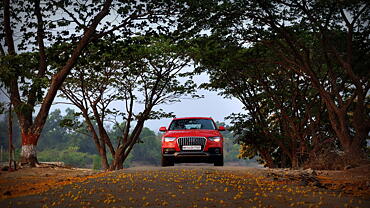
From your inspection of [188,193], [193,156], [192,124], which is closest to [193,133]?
[193,156]

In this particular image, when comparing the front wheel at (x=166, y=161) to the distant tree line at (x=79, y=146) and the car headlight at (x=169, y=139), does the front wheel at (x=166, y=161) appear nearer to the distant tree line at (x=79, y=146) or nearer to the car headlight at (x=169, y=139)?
the car headlight at (x=169, y=139)

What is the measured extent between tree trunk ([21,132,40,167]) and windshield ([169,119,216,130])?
17.1 feet

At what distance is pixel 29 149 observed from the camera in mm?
15094

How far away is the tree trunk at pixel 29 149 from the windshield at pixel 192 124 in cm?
520

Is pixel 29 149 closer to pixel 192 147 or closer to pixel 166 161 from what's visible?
pixel 166 161

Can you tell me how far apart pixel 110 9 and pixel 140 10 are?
4.16 feet

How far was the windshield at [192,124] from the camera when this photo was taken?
14.8 metres

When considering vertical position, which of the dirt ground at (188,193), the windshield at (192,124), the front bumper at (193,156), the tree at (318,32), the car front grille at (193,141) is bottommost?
the dirt ground at (188,193)

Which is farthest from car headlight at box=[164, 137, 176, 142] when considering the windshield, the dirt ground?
the dirt ground

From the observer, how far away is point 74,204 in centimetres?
660

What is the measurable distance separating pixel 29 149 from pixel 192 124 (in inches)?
242

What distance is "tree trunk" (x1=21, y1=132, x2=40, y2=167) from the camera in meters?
15.0

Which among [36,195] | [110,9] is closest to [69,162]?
[110,9]

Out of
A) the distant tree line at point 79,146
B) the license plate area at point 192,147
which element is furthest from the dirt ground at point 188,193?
the distant tree line at point 79,146
